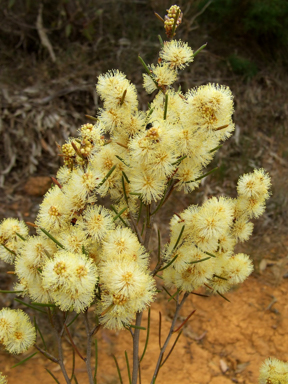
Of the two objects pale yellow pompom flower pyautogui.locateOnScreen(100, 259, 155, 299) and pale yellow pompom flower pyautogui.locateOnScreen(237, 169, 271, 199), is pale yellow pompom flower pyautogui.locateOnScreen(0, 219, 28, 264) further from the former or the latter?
pale yellow pompom flower pyautogui.locateOnScreen(237, 169, 271, 199)

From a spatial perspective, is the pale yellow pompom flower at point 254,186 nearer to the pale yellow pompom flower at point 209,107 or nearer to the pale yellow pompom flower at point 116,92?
the pale yellow pompom flower at point 209,107

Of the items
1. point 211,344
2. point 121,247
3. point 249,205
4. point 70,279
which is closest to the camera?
point 70,279

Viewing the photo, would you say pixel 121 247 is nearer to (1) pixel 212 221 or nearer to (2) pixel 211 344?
(1) pixel 212 221

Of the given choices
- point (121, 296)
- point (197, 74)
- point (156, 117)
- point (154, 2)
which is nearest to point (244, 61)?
point (197, 74)

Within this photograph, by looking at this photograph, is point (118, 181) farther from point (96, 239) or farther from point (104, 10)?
point (104, 10)

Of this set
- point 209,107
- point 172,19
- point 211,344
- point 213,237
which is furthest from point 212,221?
point 211,344

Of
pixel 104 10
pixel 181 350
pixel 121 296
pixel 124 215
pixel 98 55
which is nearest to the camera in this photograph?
pixel 121 296

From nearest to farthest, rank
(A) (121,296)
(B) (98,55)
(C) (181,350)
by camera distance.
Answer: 1. (A) (121,296)
2. (C) (181,350)
3. (B) (98,55)
